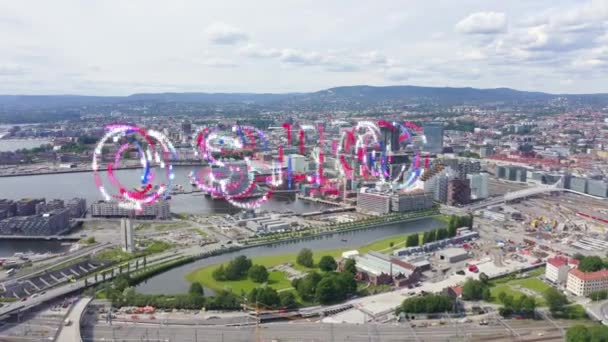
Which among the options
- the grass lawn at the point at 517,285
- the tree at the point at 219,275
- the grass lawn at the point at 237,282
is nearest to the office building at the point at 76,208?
the grass lawn at the point at 237,282

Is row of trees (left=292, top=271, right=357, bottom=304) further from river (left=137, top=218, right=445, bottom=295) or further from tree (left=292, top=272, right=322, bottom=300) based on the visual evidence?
river (left=137, top=218, right=445, bottom=295)

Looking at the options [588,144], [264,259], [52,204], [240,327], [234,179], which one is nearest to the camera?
[240,327]

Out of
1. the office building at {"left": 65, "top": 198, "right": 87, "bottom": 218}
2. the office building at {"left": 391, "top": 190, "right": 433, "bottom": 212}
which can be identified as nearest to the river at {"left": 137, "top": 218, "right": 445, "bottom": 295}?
the office building at {"left": 391, "top": 190, "right": 433, "bottom": 212}

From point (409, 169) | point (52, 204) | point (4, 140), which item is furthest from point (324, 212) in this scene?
point (4, 140)

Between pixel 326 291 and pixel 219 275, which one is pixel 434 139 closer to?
pixel 219 275

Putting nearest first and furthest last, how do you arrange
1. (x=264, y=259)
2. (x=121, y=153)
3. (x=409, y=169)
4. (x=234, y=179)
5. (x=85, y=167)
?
(x=264, y=259) → (x=234, y=179) → (x=409, y=169) → (x=85, y=167) → (x=121, y=153)

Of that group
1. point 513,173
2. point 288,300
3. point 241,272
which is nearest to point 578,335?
point 288,300

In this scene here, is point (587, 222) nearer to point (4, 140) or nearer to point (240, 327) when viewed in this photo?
point (240, 327)
